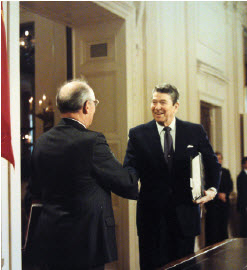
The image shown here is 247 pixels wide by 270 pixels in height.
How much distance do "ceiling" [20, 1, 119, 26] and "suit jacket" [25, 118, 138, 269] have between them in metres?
2.29

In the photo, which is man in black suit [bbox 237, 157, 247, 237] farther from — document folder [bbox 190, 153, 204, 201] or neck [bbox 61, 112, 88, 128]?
neck [bbox 61, 112, 88, 128]

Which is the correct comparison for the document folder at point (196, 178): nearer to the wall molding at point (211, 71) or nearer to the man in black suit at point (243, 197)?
the wall molding at point (211, 71)

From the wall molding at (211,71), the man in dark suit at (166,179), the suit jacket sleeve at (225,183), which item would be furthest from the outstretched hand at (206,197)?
the suit jacket sleeve at (225,183)

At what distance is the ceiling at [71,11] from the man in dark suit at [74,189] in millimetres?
2186

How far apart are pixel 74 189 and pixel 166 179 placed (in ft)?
3.06

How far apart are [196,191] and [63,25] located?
9.23ft

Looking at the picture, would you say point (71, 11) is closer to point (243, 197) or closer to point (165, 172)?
point (165, 172)

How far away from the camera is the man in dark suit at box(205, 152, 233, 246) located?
634 cm

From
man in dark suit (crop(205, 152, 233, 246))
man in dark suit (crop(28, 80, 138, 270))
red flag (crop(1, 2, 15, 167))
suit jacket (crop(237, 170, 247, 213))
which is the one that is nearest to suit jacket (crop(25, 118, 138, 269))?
man in dark suit (crop(28, 80, 138, 270))

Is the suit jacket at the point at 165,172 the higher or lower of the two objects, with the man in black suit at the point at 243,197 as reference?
higher

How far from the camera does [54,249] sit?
2.11 meters

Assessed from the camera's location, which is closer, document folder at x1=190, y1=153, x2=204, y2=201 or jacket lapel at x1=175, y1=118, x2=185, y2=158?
document folder at x1=190, y1=153, x2=204, y2=201

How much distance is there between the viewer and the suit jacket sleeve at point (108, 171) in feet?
6.89

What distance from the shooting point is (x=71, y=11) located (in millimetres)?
4281
